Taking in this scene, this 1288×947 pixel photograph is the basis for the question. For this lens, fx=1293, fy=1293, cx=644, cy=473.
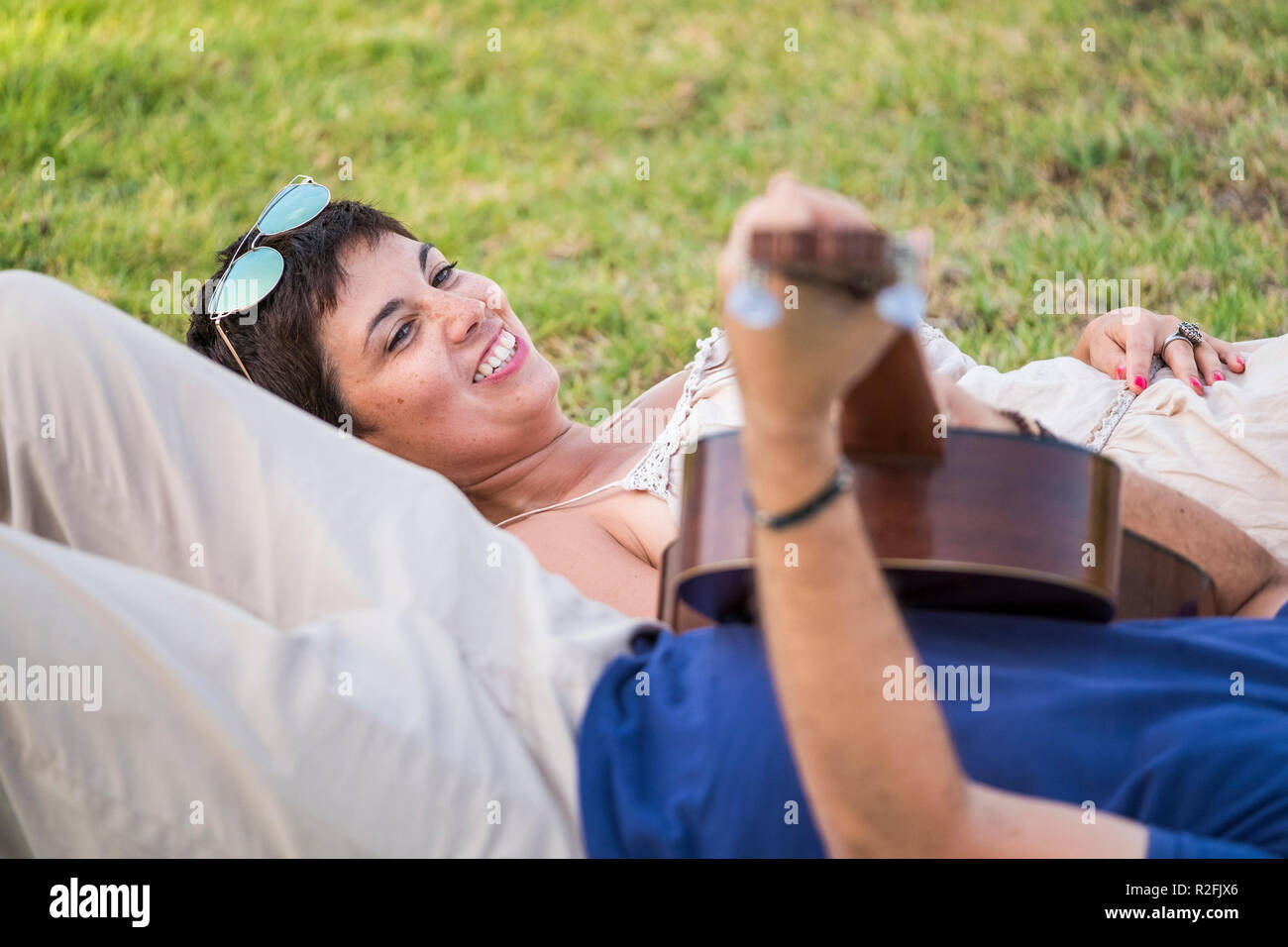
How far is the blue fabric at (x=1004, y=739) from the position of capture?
155 centimetres

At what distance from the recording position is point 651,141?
199 inches

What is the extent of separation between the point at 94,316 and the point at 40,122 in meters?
3.12

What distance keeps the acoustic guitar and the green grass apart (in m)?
1.79

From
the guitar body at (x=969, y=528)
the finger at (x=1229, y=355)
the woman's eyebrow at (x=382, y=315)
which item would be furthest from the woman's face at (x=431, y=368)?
the finger at (x=1229, y=355)

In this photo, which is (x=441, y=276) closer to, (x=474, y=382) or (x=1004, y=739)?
(x=474, y=382)

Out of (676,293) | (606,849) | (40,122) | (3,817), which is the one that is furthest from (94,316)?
(40,122)

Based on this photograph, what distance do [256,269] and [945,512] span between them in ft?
5.38

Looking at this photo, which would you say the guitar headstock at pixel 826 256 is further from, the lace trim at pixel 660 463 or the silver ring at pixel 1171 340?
the silver ring at pixel 1171 340

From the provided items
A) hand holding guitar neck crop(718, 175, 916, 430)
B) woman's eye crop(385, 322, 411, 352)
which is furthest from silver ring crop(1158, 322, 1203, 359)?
hand holding guitar neck crop(718, 175, 916, 430)

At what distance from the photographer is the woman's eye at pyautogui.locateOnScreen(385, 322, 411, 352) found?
102 inches

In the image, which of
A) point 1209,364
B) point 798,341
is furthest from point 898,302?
point 1209,364

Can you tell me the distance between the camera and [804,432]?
123cm
